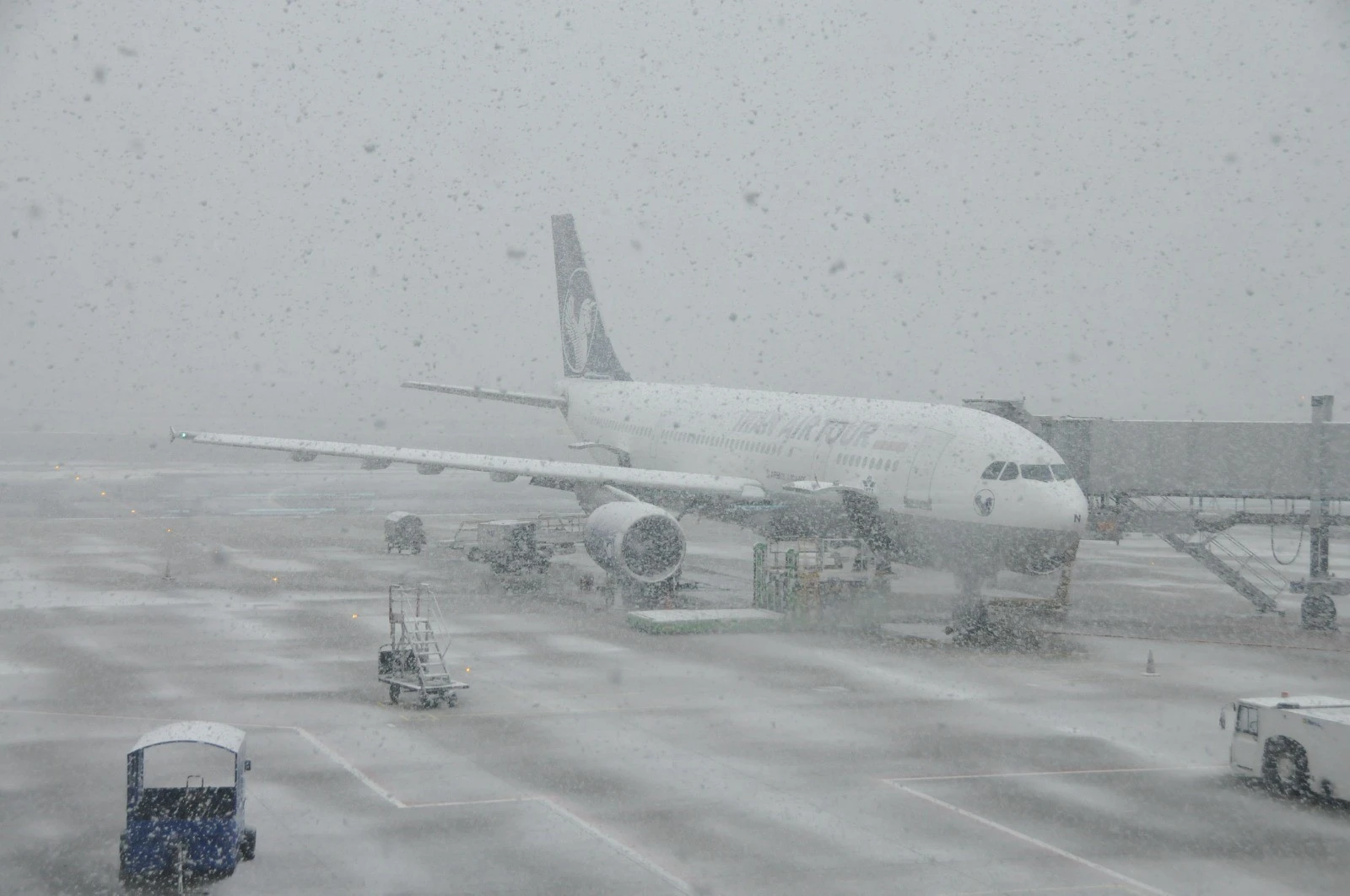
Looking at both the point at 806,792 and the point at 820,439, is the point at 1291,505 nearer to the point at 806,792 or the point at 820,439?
the point at 820,439

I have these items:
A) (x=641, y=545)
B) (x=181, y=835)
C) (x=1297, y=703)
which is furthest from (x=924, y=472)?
(x=181, y=835)

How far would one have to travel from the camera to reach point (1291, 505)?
3950 cm

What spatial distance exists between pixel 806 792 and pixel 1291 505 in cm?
2616

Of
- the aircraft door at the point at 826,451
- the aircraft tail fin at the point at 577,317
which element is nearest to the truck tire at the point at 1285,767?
the aircraft door at the point at 826,451

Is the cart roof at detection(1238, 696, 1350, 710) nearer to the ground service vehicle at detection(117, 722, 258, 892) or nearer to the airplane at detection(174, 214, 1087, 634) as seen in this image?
the airplane at detection(174, 214, 1087, 634)

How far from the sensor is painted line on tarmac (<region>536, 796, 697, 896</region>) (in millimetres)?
15211

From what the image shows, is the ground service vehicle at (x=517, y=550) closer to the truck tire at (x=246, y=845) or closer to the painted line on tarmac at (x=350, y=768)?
the painted line on tarmac at (x=350, y=768)

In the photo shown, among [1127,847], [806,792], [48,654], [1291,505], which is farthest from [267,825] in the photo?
[1291,505]

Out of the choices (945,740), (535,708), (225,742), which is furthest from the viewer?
(535,708)

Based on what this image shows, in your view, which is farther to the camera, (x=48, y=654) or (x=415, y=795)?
(x=48, y=654)

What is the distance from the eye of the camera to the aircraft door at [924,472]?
32062mm

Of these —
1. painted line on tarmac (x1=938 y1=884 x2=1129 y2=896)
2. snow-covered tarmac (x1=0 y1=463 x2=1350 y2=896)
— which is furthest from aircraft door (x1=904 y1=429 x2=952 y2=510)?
painted line on tarmac (x1=938 y1=884 x2=1129 y2=896)

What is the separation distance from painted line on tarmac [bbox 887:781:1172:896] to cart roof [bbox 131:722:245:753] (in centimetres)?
887

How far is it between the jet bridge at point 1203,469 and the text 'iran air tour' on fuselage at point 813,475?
564 centimetres
